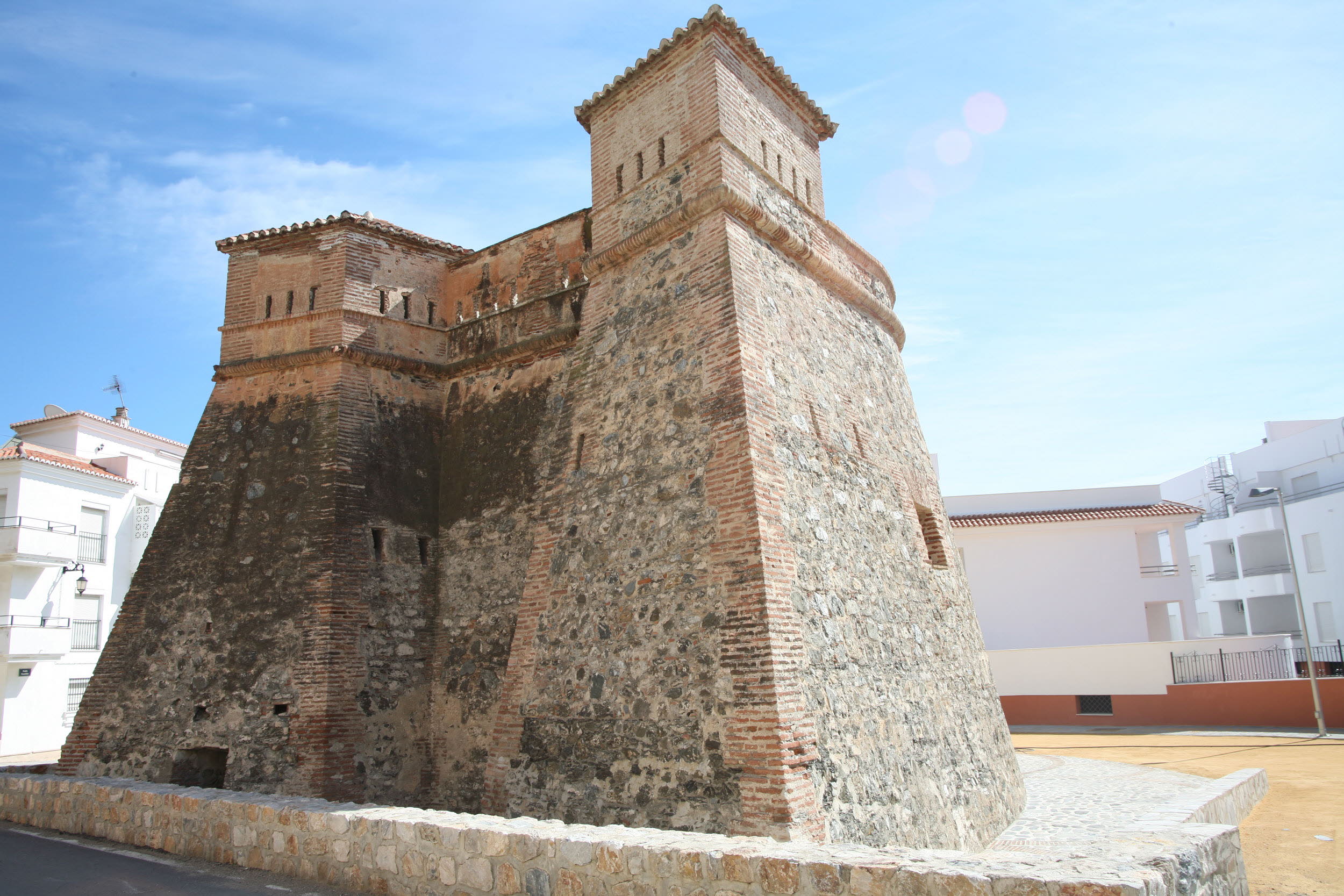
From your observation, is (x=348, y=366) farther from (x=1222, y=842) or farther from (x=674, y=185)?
(x=1222, y=842)

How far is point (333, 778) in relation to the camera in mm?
8508

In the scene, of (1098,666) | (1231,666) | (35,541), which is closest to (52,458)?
(35,541)

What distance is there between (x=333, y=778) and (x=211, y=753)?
A: 1.73 meters

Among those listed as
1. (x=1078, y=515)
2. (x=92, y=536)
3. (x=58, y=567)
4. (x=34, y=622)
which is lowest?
(x=34, y=622)

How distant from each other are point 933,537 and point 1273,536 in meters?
27.7

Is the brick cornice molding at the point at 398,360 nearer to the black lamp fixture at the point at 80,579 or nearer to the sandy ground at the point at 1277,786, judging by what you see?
the sandy ground at the point at 1277,786

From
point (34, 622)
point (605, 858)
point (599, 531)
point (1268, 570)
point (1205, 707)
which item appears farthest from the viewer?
point (1268, 570)

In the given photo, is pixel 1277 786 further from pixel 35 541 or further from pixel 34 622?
pixel 35 541

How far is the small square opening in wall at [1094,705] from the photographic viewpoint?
66.2 ft

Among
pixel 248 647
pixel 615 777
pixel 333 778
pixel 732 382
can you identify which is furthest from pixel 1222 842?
pixel 248 647

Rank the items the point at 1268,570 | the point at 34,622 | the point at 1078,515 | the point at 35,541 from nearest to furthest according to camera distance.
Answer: the point at 34,622 < the point at 35,541 < the point at 1078,515 < the point at 1268,570

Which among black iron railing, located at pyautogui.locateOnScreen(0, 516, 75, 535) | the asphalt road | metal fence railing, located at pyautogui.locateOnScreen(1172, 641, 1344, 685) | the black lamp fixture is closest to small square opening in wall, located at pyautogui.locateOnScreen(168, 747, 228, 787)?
the asphalt road

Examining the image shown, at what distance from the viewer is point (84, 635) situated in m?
21.5

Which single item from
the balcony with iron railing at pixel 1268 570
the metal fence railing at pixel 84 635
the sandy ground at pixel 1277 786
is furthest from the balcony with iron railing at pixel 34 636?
the balcony with iron railing at pixel 1268 570
